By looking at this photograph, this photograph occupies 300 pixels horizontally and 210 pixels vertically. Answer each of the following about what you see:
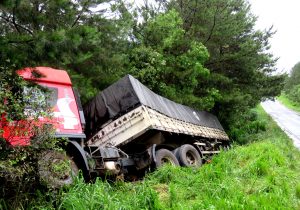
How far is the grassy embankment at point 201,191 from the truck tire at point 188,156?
1.14 meters

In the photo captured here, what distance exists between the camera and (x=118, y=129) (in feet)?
32.5

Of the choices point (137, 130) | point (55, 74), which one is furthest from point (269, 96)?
point (55, 74)

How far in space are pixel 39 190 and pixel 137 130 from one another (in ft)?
14.8

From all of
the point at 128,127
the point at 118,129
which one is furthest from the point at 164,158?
the point at 118,129

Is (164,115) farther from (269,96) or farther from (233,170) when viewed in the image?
(269,96)

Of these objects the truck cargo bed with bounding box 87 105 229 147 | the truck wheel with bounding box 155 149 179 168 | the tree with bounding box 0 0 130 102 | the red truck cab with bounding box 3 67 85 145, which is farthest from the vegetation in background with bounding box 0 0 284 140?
the truck wheel with bounding box 155 149 179 168

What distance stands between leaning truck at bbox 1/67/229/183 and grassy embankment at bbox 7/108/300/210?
0.93 meters

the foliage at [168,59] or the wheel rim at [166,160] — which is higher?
the foliage at [168,59]

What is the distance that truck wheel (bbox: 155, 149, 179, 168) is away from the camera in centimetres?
946

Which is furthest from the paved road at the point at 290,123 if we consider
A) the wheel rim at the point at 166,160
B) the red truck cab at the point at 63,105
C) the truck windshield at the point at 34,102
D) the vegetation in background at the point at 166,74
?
the truck windshield at the point at 34,102

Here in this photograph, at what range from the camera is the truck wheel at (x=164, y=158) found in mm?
9460

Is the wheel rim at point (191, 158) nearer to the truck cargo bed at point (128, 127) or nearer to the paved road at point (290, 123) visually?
the truck cargo bed at point (128, 127)

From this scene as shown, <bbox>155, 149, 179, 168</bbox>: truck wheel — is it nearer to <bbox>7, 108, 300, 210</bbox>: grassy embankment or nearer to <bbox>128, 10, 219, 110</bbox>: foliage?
<bbox>7, 108, 300, 210</bbox>: grassy embankment

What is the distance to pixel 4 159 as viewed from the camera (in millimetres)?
4930
